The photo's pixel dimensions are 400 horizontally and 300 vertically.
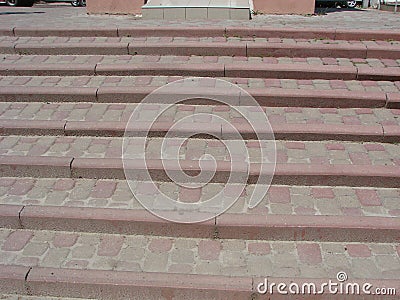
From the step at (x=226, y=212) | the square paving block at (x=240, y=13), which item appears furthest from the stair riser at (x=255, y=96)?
the square paving block at (x=240, y=13)

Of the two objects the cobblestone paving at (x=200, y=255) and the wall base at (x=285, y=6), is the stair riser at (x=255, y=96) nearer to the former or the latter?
the cobblestone paving at (x=200, y=255)

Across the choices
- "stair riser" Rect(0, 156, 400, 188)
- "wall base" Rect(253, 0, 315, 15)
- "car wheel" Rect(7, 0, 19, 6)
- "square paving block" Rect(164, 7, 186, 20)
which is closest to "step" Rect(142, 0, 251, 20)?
"square paving block" Rect(164, 7, 186, 20)

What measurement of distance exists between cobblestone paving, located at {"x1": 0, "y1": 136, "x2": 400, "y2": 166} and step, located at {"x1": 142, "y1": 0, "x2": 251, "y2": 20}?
336 cm

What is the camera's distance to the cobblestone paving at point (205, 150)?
3.91 m

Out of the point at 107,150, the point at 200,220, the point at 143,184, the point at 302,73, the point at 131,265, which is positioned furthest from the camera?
the point at 302,73

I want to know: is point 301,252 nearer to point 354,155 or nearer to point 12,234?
point 354,155

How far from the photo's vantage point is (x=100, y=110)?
460 centimetres

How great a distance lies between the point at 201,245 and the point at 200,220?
0.20 m

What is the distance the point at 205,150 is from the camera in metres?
4.02

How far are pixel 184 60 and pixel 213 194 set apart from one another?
2271 mm

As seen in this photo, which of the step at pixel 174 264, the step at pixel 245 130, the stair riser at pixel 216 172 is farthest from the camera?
the step at pixel 245 130

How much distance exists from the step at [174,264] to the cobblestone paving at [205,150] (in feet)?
2.83

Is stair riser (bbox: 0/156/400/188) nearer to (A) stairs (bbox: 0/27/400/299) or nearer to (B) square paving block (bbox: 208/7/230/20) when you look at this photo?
(A) stairs (bbox: 0/27/400/299)

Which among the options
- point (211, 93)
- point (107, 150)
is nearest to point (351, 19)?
point (211, 93)
